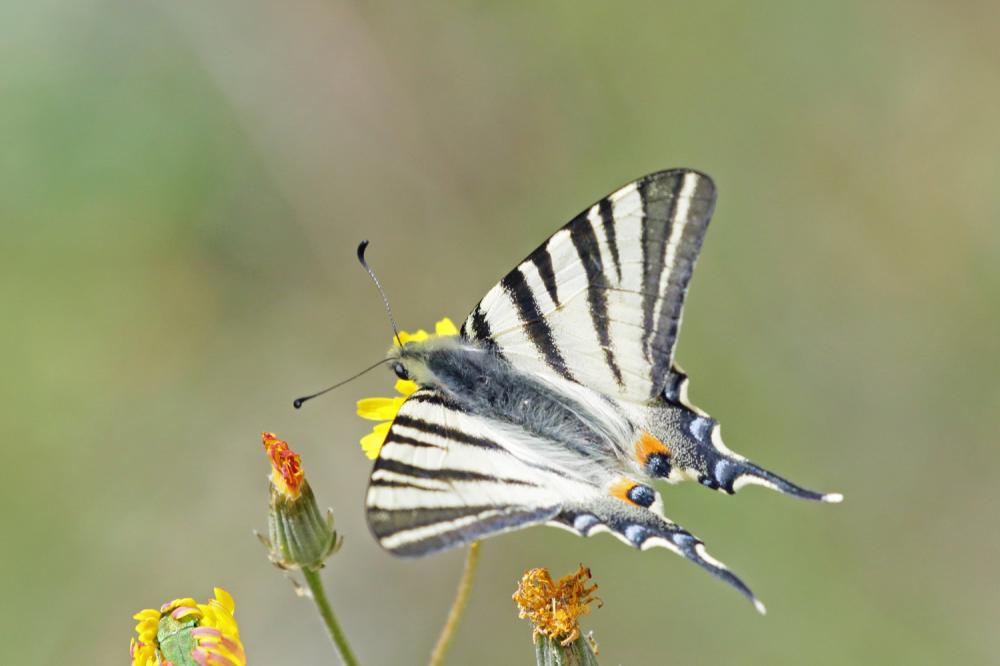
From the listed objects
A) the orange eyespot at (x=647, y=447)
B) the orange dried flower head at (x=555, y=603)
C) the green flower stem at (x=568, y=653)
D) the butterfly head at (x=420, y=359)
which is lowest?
the green flower stem at (x=568, y=653)

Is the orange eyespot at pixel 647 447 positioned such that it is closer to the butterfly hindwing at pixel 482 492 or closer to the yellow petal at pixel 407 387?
the butterfly hindwing at pixel 482 492

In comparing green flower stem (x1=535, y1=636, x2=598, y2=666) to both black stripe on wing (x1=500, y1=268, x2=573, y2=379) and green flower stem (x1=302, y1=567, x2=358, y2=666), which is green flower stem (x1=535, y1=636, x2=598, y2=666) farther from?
black stripe on wing (x1=500, y1=268, x2=573, y2=379)

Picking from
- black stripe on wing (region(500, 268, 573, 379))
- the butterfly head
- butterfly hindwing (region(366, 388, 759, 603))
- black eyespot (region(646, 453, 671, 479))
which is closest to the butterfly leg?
butterfly hindwing (region(366, 388, 759, 603))

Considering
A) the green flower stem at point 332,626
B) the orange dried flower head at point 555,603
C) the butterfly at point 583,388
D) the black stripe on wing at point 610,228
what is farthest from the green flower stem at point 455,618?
the black stripe on wing at point 610,228

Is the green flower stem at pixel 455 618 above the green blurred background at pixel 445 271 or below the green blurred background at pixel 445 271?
below

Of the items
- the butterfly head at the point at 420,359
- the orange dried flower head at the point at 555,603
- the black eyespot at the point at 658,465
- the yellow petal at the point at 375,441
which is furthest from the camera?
the yellow petal at the point at 375,441

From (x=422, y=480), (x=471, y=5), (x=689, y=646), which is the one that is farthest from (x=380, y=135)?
(x=422, y=480)

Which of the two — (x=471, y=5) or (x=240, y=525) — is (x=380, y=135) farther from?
(x=240, y=525)

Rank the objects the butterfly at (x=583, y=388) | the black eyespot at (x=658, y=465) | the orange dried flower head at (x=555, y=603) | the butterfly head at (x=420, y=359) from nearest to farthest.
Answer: the butterfly at (x=583, y=388) < the orange dried flower head at (x=555, y=603) < the black eyespot at (x=658, y=465) < the butterfly head at (x=420, y=359)
